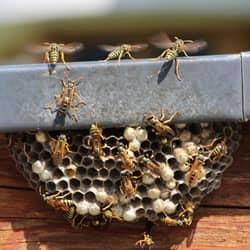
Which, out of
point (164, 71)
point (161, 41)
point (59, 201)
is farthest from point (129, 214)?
point (161, 41)

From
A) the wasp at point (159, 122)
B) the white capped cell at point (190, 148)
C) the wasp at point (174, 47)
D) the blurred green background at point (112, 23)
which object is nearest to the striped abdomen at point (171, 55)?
the wasp at point (174, 47)

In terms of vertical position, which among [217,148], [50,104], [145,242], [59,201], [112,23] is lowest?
[145,242]

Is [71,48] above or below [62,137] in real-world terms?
above

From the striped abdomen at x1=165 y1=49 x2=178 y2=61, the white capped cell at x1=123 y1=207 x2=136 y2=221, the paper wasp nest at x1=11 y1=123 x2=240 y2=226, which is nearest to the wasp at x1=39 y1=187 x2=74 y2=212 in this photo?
the paper wasp nest at x1=11 y1=123 x2=240 y2=226

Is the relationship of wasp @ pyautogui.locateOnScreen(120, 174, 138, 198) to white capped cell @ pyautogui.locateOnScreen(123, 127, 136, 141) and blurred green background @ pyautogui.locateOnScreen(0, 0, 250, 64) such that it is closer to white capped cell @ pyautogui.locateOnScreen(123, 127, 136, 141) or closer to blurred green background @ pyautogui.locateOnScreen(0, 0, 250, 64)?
white capped cell @ pyautogui.locateOnScreen(123, 127, 136, 141)

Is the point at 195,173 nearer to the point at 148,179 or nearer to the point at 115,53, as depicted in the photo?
the point at 148,179

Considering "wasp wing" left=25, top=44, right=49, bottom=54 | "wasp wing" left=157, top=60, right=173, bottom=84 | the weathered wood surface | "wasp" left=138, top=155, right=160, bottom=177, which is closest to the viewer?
"wasp wing" left=157, top=60, right=173, bottom=84
